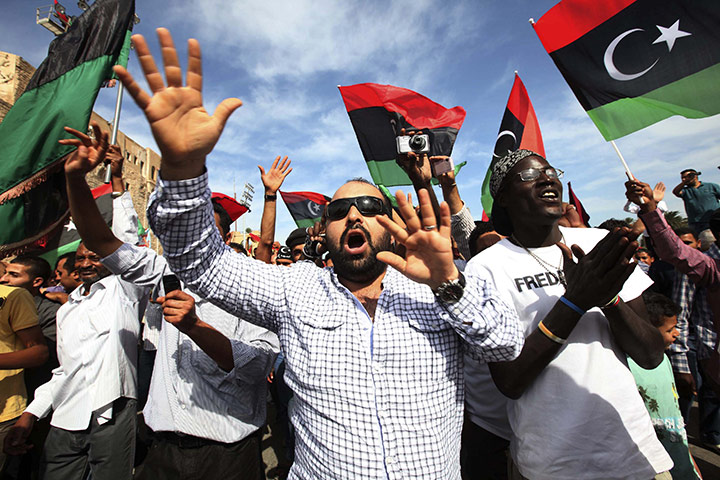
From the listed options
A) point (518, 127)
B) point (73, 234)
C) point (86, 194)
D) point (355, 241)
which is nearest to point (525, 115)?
point (518, 127)

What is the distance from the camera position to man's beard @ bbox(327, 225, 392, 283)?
1726 millimetres

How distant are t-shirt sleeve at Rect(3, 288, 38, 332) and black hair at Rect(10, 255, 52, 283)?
0.88m

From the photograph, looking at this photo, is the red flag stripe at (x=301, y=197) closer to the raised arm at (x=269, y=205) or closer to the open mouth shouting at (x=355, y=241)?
the raised arm at (x=269, y=205)

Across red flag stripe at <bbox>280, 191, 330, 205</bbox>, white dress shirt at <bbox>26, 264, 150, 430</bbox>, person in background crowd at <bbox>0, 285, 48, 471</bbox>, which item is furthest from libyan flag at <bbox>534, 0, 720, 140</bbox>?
red flag stripe at <bbox>280, 191, 330, 205</bbox>

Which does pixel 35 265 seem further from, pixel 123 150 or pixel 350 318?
pixel 123 150

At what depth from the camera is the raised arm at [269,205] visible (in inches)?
119

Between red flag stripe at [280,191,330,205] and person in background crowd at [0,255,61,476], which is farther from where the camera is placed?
red flag stripe at [280,191,330,205]

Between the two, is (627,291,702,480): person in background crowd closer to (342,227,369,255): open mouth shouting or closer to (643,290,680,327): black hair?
(643,290,680,327): black hair

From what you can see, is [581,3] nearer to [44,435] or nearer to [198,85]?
[198,85]

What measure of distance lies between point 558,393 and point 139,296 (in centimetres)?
293

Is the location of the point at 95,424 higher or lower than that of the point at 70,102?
lower

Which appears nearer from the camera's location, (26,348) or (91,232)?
(91,232)

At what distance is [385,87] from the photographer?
5.32 meters

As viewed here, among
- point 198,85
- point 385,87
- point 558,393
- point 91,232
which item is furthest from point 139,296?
point 385,87
